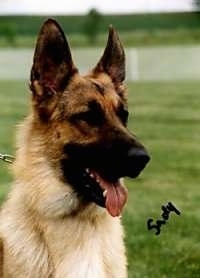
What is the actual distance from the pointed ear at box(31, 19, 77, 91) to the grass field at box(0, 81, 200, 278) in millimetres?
1263

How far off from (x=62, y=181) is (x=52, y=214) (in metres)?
0.23

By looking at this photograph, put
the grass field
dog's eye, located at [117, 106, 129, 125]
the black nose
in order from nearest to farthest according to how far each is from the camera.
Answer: the black nose
dog's eye, located at [117, 106, 129, 125]
the grass field

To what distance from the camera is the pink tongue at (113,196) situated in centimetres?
566

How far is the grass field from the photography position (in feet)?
28.7

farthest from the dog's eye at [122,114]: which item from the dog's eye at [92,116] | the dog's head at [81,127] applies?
the dog's eye at [92,116]

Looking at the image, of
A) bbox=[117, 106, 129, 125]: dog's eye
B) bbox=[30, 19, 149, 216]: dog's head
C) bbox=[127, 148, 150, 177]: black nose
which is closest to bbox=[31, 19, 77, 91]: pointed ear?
bbox=[30, 19, 149, 216]: dog's head

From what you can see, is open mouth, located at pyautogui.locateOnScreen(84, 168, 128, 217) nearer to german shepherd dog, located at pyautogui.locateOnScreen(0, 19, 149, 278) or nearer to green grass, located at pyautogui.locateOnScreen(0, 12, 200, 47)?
german shepherd dog, located at pyautogui.locateOnScreen(0, 19, 149, 278)

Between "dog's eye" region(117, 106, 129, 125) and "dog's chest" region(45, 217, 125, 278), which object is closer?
"dog's chest" region(45, 217, 125, 278)

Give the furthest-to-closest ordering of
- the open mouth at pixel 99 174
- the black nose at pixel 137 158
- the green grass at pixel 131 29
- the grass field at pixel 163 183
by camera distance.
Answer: the green grass at pixel 131 29 → the grass field at pixel 163 183 → the open mouth at pixel 99 174 → the black nose at pixel 137 158

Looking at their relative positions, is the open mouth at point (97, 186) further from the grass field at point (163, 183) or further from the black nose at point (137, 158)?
the grass field at point (163, 183)

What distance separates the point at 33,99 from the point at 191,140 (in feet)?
40.5

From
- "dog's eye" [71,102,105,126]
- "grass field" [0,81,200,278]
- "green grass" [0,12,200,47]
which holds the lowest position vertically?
"green grass" [0,12,200,47]

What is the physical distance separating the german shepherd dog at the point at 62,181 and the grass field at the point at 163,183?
53.3 inches

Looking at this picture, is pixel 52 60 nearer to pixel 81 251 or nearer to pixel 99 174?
pixel 99 174
